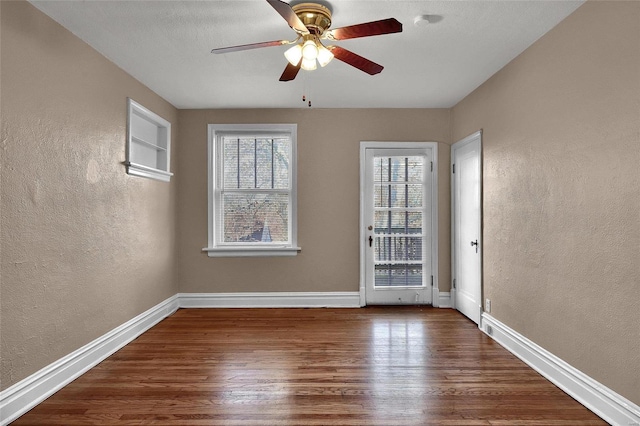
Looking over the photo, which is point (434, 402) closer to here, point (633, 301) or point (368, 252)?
point (633, 301)

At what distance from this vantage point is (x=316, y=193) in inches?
183

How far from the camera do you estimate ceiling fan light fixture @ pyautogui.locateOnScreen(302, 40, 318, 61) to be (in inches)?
86.1

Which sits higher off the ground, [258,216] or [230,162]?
[230,162]

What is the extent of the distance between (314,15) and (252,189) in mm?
2690

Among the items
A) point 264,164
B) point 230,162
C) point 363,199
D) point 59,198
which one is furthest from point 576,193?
point 230,162

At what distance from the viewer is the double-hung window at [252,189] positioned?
15.4 ft

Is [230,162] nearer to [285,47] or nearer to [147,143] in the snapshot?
[147,143]

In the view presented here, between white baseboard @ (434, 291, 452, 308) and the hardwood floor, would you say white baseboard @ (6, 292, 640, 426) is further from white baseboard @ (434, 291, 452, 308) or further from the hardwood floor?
white baseboard @ (434, 291, 452, 308)

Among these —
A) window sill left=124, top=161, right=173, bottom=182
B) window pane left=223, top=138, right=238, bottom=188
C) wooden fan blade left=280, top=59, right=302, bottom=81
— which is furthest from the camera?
window pane left=223, top=138, right=238, bottom=188

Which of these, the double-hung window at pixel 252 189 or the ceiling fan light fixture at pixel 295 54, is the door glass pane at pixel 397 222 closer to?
→ the double-hung window at pixel 252 189

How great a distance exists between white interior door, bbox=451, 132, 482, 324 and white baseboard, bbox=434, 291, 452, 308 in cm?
8

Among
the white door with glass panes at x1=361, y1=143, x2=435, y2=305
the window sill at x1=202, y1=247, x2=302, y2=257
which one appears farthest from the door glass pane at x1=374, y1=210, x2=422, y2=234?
the window sill at x1=202, y1=247, x2=302, y2=257

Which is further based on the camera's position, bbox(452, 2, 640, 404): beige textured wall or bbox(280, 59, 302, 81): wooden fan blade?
bbox(280, 59, 302, 81): wooden fan blade

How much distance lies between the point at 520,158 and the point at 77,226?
3575mm
